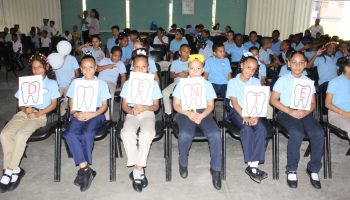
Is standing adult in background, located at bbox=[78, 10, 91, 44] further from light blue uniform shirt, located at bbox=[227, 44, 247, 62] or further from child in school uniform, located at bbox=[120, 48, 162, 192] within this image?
child in school uniform, located at bbox=[120, 48, 162, 192]

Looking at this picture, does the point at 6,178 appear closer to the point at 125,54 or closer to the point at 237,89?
the point at 237,89

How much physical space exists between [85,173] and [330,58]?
432 cm

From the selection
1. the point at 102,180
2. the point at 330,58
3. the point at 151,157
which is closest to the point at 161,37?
the point at 330,58

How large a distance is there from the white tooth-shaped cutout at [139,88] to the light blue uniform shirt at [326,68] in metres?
3.31

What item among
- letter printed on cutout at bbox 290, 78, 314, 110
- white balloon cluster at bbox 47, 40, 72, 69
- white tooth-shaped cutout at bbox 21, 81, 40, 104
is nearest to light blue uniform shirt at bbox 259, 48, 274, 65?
letter printed on cutout at bbox 290, 78, 314, 110

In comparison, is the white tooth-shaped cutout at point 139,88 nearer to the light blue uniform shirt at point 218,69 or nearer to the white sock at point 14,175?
the white sock at point 14,175

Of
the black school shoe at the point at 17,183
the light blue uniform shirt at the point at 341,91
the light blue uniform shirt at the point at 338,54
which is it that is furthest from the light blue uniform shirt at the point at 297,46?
the black school shoe at the point at 17,183

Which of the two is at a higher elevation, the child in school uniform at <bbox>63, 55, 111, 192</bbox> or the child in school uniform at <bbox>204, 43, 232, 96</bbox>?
the child in school uniform at <bbox>204, 43, 232, 96</bbox>

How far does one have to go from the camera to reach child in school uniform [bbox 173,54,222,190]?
10.8 feet

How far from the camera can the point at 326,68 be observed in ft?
17.4

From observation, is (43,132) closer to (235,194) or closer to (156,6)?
(235,194)

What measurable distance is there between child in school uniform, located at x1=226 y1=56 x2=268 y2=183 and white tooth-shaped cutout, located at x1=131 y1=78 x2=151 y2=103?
94 cm

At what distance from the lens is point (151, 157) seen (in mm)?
3979

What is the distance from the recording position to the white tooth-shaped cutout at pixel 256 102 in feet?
11.0
